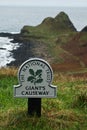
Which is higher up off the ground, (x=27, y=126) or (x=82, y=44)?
(x=82, y=44)

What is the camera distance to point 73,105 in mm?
8742

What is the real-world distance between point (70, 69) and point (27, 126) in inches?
1273

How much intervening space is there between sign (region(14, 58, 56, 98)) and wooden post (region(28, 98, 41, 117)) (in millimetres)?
142

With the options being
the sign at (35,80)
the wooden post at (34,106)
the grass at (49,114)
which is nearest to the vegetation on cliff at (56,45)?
the grass at (49,114)

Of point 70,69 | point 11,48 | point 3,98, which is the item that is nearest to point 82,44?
point 11,48

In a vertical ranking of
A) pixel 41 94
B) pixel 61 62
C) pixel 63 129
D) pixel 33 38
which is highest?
pixel 33 38

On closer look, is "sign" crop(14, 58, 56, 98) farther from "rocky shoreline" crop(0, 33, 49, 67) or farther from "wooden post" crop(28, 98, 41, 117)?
"rocky shoreline" crop(0, 33, 49, 67)

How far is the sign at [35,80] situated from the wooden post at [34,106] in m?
0.14

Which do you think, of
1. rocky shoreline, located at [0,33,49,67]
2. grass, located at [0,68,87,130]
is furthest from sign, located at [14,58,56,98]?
rocky shoreline, located at [0,33,49,67]

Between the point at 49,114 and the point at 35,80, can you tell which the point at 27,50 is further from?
the point at 35,80

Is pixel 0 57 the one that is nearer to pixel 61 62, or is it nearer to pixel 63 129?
pixel 61 62

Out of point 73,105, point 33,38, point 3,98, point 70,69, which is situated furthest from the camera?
point 33,38

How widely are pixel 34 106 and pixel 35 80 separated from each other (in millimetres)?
419

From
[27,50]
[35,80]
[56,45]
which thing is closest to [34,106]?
[35,80]
